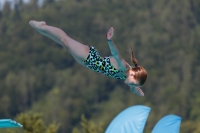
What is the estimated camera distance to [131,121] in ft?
42.3

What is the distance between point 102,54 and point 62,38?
72332mm

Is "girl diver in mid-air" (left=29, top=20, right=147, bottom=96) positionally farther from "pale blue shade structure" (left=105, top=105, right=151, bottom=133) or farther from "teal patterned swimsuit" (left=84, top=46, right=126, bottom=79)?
"pale blue shade structure" (left=105, top=105, right=151, bottom=133)

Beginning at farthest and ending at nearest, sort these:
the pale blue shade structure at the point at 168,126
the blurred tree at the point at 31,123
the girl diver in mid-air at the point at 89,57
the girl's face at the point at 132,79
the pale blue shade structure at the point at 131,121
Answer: the blurred tree at the point at 31,123 → the pale blue shade structure at the point at 168,126 → the pale blue shade structure at the point at 131,121 → the girl diver in mid-air at the point at 89,57 → the girl's face at the point at 132,79

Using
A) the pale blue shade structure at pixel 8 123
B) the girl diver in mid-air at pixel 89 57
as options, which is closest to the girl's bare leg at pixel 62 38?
the girl diver in mid-air at pixel 89 57

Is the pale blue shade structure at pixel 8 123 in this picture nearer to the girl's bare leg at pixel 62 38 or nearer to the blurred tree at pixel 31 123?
the girl's bare leg at pixel 62 38

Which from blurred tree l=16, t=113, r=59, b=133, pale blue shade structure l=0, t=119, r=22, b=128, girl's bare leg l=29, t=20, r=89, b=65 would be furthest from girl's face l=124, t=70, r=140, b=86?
blurred tree l=16, t=113, r=59, b=133

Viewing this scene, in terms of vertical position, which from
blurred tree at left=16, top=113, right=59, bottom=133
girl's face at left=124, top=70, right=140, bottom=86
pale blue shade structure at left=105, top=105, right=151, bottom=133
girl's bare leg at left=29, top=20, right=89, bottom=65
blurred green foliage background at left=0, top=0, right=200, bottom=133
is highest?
blurred green foliage background at left=0, top=0, right=200, bottom=133

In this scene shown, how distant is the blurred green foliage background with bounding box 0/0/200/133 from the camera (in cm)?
7088

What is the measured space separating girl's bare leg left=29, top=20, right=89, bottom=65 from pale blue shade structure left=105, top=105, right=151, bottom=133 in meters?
4.66

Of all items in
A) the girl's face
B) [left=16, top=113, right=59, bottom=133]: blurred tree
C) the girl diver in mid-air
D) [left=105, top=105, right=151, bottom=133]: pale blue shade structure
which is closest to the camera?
the girl's face

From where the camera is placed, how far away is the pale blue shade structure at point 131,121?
12.8 metres

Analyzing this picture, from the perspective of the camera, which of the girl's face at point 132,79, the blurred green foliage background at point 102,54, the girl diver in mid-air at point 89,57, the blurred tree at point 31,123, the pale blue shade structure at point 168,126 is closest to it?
the girl's face at point 132,79

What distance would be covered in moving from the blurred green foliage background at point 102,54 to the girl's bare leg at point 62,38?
2038 inches

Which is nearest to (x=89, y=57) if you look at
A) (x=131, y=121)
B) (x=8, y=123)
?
(x=8, y=123)
